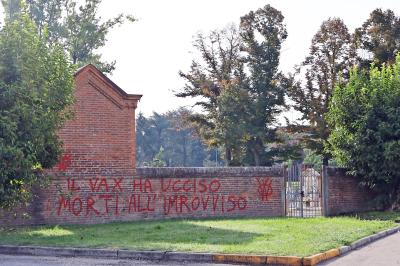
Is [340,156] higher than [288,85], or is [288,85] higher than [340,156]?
[288,85]

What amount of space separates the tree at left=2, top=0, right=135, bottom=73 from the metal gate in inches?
941

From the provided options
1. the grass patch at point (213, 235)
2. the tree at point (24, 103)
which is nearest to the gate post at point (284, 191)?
the grass patch at point (213, 235)

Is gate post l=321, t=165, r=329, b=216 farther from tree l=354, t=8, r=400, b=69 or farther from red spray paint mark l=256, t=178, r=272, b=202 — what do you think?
tree l=354, t=8, r=400, b=69

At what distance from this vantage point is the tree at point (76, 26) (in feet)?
147

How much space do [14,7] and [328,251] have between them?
30550 millimetres

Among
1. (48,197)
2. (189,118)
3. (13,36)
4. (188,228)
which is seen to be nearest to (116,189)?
(48,197)

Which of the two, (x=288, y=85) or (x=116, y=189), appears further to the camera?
(x=288, y=85)

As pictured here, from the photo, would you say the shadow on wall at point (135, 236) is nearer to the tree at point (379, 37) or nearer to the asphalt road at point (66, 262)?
the asphalt road at point (66, 262)

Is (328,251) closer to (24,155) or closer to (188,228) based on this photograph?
(188,228)

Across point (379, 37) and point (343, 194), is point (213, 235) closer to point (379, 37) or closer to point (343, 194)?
point (343, 194)

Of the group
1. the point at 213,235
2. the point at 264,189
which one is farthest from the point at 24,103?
the point at 264,189

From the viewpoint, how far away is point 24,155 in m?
17.0

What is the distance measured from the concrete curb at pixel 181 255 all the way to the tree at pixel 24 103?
2.26m

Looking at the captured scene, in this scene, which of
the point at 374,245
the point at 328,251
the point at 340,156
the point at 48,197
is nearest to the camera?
the point at 328,251
